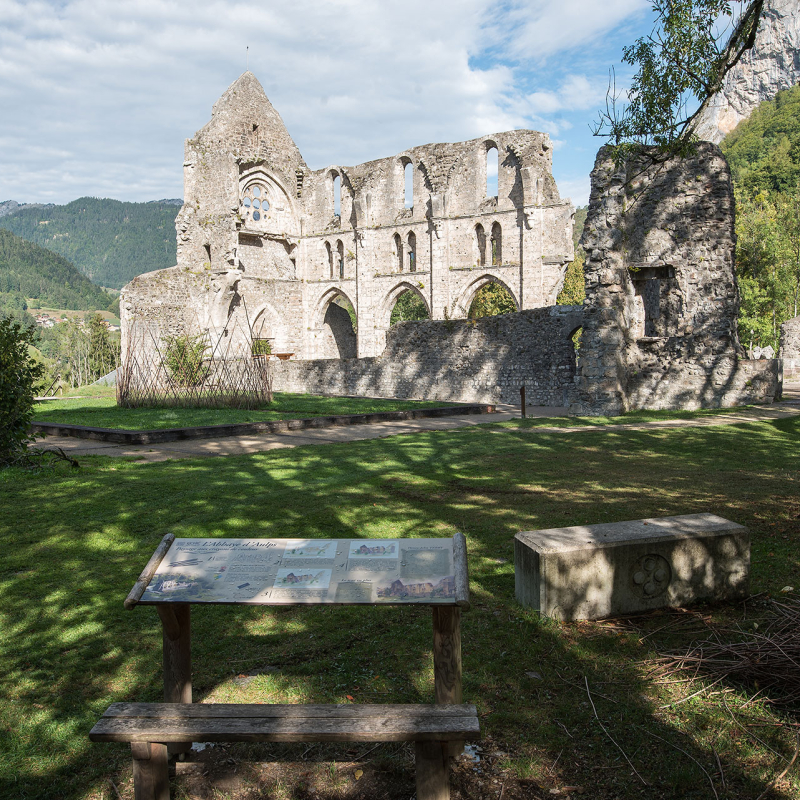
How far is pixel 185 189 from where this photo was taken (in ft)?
109

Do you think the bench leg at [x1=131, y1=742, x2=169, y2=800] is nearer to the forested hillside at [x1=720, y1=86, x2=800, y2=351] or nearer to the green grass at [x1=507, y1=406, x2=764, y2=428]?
the green grass at [x1=507, y1=406, x2=764, y2=428]

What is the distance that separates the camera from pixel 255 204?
116 feet

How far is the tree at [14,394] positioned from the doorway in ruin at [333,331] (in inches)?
1106

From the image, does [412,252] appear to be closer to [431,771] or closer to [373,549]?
[373,549]

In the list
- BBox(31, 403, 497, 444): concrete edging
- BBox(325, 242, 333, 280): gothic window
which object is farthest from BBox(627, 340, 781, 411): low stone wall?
BBox(325, 242, 333, 280): gothic window

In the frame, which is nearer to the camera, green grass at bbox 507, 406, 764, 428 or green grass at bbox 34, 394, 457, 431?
green grass at bbox 507, 406, 764, 428

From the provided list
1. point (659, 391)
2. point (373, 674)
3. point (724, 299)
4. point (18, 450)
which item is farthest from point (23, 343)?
point (724, 299)

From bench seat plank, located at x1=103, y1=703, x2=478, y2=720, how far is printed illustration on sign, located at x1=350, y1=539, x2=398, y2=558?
57 centimetres

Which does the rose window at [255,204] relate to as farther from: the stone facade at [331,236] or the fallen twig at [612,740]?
the fallen twig at [612,740]

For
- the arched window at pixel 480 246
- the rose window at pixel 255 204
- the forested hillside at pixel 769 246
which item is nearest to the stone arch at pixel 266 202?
the rose window at pixel 255 204

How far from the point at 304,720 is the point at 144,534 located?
3656 millimetres

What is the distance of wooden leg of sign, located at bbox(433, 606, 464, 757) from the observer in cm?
251

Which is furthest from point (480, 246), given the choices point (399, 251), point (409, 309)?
point (409, 309)

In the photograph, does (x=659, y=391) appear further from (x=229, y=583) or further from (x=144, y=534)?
(x=229, y=583)
